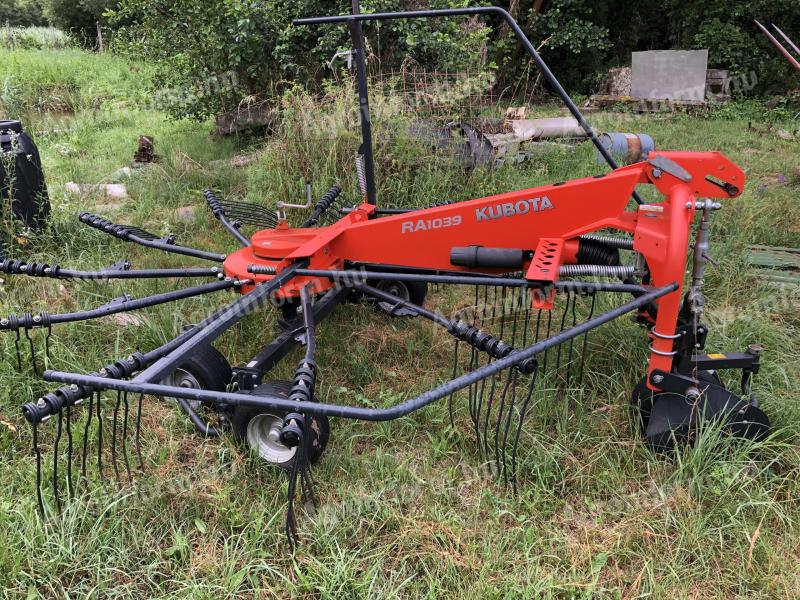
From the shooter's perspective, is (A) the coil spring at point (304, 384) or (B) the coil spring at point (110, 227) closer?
(A) the coil spring at point (304, 384)

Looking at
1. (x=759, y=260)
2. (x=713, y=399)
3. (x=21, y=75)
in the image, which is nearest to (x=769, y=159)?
(x=759, y=260)

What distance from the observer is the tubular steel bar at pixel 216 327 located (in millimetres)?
1856

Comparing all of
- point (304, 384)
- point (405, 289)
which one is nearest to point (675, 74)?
point (405, 289)

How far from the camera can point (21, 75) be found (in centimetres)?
1006

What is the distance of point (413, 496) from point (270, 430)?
605 millimetres

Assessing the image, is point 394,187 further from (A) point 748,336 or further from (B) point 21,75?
(B) point 21,75

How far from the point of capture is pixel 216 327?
2184 millimetres

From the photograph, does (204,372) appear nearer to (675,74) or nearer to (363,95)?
(363,95)

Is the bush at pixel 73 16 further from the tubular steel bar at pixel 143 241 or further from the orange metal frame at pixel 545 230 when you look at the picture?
the orange metal frame at pixel 545 230

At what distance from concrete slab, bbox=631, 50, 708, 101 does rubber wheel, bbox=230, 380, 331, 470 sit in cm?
1089

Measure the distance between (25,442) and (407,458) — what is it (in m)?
1.58

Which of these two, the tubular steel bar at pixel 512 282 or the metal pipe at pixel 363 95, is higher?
the metal pipe at pixel 363 95

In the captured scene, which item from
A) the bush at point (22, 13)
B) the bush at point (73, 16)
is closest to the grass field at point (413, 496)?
the bush at point (73, 16)

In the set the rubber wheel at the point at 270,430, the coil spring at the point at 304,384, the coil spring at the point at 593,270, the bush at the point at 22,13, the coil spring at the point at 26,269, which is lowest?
the rubber wheel at the point at 270,430
